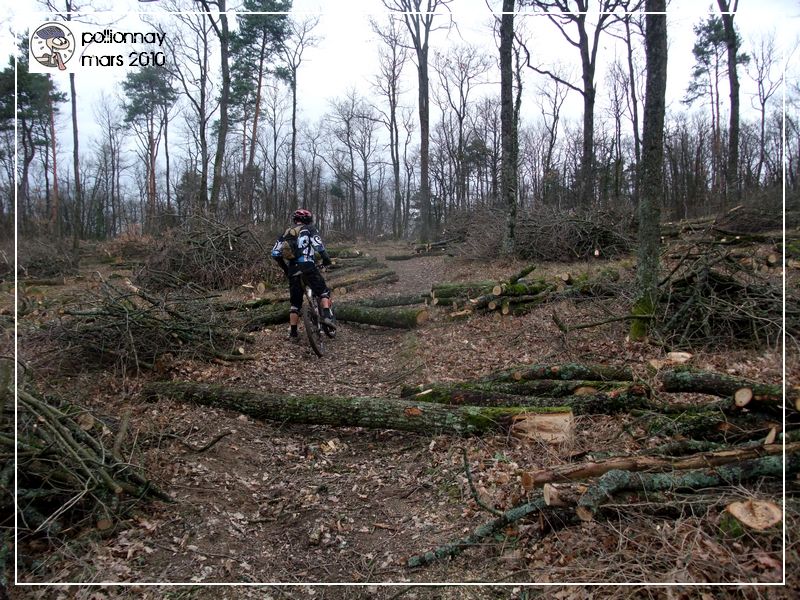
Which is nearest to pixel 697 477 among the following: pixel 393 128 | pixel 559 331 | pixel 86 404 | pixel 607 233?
pixel 559 331

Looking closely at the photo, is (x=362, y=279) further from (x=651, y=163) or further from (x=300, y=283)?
(x=651, y=163)

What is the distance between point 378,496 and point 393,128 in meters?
32.7

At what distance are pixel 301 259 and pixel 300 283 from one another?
41 centimetres

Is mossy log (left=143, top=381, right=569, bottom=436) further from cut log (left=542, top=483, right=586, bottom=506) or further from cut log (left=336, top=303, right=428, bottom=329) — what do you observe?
cut log (left=336, top=303, right=428, bottom=329)

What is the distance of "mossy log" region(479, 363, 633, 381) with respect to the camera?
496 cm

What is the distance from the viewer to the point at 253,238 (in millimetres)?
13781

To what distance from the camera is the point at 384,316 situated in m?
9.25

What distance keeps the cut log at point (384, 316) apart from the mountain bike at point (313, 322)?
117cm

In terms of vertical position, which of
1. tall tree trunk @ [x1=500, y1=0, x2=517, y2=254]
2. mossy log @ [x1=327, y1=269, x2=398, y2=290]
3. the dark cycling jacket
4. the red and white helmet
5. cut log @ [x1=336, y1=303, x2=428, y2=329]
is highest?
tall tree trunk @ [x1=500, y1=0, x2=517, y2=254]

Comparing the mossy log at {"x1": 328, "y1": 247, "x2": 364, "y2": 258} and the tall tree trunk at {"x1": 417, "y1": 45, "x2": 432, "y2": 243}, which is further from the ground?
the tall tree trunk at {"x1": 417, "y1": 45, "x2": 432, "y2": 243}

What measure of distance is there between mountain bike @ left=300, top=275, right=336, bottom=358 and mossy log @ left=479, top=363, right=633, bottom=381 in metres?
3.37

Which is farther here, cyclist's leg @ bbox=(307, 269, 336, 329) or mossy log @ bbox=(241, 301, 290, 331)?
mossy log @ bbox=(241, 301, 290, 331)

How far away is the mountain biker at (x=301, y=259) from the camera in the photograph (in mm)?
7480

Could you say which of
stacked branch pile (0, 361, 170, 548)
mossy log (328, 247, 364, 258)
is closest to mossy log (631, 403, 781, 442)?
stacked branch pile (0, 361, 170, 548)
